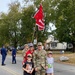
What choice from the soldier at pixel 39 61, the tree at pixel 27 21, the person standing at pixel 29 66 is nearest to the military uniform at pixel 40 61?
the soldier at pixel 39 61

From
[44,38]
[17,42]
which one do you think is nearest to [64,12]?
[44,38]

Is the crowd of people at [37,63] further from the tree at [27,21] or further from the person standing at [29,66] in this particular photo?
the tree at [27,21]

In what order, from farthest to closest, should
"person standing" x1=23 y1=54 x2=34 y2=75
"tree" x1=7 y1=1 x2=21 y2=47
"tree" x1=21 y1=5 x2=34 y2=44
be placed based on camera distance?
"tree" x1=7 y1=1 x2=21 y2=47 → "tree" x1=21 y1=5 x2=34 y2=44 → "person standing" x1=23 y1=54 x2=34 y2=75

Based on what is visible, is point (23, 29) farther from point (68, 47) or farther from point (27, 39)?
point (68, 47)

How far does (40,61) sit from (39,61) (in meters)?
0.03

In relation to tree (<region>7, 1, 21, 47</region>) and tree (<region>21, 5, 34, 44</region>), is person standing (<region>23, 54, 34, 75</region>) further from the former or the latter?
tree (<region>7, 1, 21, 47</region>)

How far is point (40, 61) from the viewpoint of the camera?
983 cm

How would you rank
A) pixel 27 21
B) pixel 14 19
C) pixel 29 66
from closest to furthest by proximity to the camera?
1. pixel 29 66
2. pixel 27 21
3. pixel 14 19

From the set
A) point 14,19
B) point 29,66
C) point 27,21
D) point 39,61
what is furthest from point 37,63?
point 14,19

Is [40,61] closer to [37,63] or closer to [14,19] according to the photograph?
[37,63]

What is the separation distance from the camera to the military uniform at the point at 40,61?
9781mm

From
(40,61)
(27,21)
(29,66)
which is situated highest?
(27,21)

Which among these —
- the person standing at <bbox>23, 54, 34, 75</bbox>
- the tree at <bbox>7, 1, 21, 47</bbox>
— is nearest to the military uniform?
the person standing at <bbox>23, 54, 34, 75</bbox>

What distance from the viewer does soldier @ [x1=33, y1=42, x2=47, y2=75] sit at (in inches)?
385
